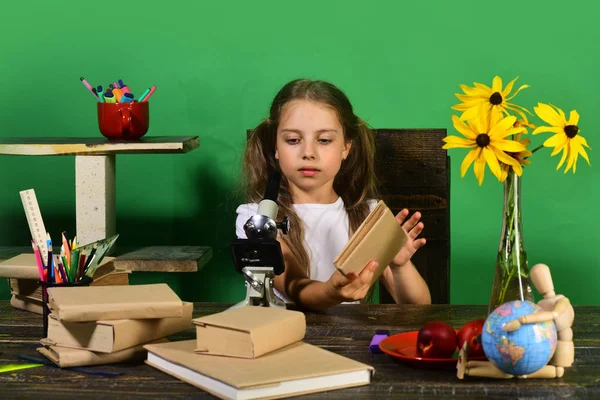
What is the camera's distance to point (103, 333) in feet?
4.24

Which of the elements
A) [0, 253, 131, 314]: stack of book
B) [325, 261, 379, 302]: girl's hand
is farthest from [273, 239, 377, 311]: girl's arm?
[0, 253, 131, 314]: stack of book

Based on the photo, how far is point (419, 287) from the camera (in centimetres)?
202

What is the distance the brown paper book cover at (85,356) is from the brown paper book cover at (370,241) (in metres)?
0.38

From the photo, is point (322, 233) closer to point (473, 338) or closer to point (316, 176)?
point (316, 176)

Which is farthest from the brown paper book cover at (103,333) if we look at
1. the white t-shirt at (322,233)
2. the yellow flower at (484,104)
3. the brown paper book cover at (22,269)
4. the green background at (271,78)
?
the green background at (271,78)

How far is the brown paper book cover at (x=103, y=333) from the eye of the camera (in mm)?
1289

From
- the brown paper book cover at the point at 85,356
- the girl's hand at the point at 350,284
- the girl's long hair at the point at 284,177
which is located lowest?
the brown paper book cover at the point at 85,356

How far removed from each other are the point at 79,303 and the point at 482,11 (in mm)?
1592

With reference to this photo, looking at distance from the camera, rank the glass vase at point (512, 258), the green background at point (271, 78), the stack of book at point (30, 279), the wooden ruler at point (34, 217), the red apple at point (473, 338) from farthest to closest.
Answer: the green background at point (271, 78) → the stack of book at point (30, 279) → the wooden ruler at point (34, 217) → the glass vase at point (512, 258) → the red apple at point (473, 338)

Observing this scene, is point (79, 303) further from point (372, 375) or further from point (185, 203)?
point (185, 203)

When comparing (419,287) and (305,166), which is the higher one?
(305,166)


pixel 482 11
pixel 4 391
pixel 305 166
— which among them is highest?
pixel 482 11

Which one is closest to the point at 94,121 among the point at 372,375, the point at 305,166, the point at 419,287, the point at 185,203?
the point at 185,203

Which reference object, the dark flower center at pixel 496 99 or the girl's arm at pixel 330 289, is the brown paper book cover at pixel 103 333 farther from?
the dark flower center at pixel 496 99
